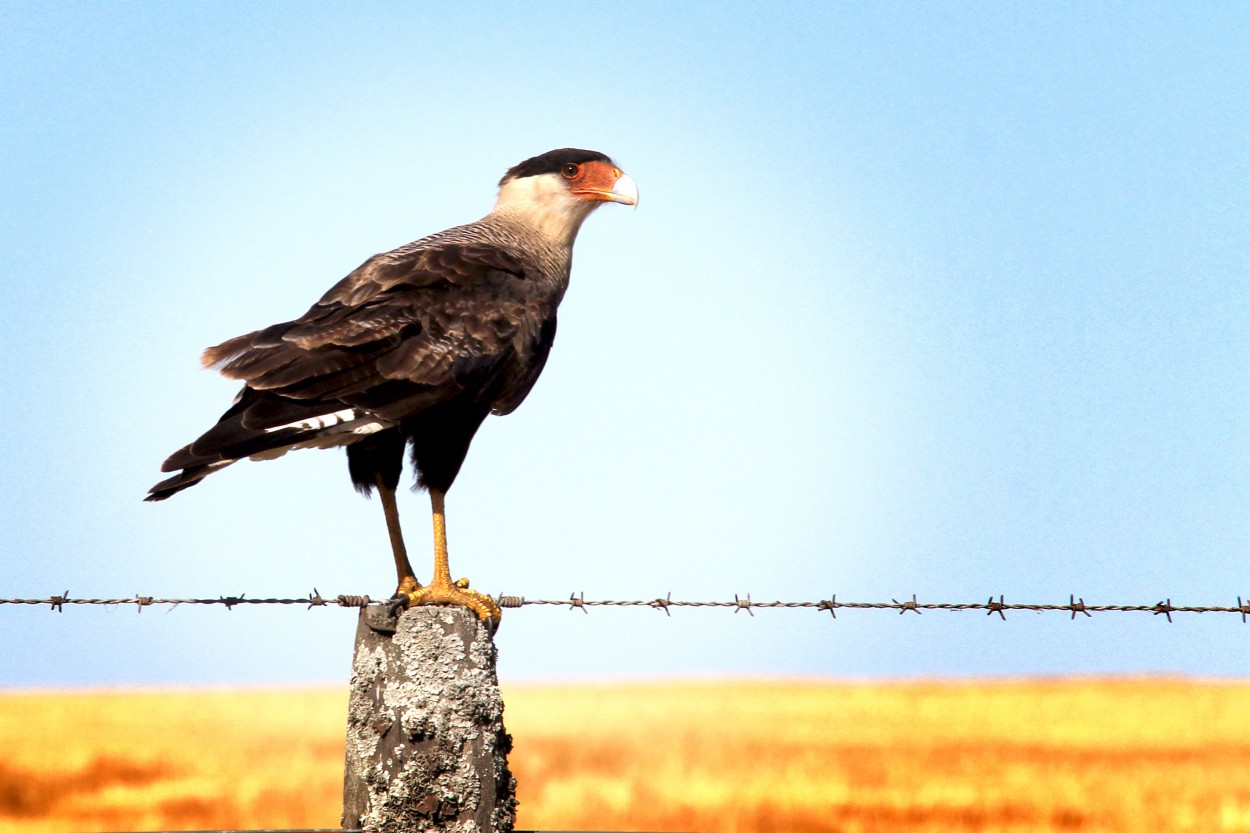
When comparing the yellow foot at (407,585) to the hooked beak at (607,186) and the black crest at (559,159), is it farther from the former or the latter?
the black crest at (559,159)

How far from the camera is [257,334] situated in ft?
16.6

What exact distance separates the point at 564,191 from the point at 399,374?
2.36m

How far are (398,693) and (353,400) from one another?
4.69 feet

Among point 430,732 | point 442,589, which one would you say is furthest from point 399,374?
point 430,732

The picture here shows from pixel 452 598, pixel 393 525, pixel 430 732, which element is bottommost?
pixel 430 732

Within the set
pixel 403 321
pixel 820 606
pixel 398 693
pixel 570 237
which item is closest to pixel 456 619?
pixel 398 693

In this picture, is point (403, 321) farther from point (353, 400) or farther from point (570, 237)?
point (570, 237)

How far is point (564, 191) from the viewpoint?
6.78 meters

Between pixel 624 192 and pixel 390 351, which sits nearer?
pixel 390 351

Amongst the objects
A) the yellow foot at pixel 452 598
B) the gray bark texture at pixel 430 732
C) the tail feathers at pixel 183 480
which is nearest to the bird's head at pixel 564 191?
the yellow foot at pixel 452 598

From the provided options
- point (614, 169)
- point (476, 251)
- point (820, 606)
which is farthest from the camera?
point (614, 169)

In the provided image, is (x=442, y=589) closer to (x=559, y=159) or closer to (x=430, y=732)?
(x=430, y=732)

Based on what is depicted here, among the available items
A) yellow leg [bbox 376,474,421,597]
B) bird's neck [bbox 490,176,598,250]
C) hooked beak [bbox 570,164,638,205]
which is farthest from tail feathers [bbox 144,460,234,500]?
hooked beak [bbox 570,164,638,205]

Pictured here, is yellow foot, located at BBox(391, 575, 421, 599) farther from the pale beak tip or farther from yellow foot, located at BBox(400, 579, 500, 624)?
the pale beak tip
